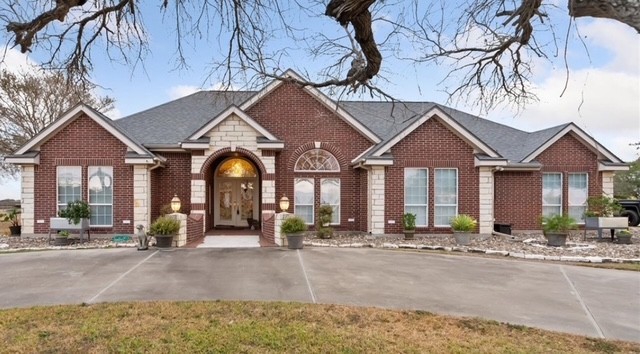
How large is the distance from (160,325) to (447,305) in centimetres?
478

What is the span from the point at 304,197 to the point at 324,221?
192cm

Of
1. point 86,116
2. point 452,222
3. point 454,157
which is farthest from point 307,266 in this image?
point 86,116

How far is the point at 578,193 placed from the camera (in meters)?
18.9

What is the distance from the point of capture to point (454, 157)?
17250mm

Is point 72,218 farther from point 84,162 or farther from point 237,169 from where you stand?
point 237,169

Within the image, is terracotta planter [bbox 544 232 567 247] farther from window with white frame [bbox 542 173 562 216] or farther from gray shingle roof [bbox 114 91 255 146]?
gray shingle roof [bbox 114 91 255 146]

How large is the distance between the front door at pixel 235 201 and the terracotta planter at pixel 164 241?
717 centimetres

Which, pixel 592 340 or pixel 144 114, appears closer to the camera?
pixel 592 340

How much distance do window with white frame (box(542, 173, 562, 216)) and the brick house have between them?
0.15 ft

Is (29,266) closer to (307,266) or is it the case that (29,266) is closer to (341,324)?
(307,266)

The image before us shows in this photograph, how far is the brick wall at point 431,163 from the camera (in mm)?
16969

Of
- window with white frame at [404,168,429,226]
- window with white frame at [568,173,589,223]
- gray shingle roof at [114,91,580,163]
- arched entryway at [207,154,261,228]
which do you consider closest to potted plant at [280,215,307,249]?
gray shingle roof at [114,91,580,163]

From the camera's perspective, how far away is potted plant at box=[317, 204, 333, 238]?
16516 millimetres

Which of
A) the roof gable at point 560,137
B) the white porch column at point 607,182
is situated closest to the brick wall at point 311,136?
the roof gable at point 560,137
